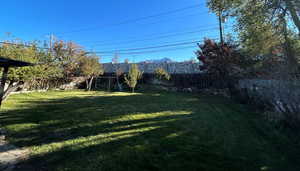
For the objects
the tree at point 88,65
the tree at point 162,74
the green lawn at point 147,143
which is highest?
the tree at point 88,65

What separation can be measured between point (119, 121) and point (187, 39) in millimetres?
13028

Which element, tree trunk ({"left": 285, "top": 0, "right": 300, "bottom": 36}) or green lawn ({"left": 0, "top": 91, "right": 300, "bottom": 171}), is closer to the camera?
green lawn ({"left": 0, "top": 91, "right": 300, "bottom": 171})

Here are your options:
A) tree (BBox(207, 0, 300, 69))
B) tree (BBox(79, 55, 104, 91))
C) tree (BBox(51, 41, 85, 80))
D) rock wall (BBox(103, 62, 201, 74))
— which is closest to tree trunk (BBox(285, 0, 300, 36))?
tree (BBox(207, 0, 300, 69))

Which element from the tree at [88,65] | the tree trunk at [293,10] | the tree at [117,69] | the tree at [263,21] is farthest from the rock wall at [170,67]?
the tree trunk at [293,10]

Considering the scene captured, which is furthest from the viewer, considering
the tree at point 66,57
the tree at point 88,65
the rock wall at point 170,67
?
the rock wall at point 170,67

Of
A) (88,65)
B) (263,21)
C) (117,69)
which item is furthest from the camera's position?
(117,69)

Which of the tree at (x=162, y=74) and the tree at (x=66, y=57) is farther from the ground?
the tree at (x=66, y=57)

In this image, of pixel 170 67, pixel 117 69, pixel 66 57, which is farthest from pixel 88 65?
pixel 170 67

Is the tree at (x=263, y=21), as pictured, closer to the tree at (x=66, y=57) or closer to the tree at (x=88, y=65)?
the tree at (x=88, y=65)

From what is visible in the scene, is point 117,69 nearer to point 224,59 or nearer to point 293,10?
point 224,59

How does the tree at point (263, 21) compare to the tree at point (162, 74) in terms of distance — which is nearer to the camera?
the tree at point (263, 21)

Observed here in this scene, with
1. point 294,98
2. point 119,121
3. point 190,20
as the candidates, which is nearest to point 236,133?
point 294,98

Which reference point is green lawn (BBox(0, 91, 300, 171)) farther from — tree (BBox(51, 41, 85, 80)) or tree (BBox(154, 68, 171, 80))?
tree (BBox(51, 41, 85, 80))

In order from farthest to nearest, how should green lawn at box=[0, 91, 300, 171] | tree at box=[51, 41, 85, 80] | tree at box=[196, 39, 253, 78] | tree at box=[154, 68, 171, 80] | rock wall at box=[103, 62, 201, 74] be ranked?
rock wall at box=[103, 62, 201, 74] → tree at box=[154, 68, 171, 80] → tree at box=[51, 41, 85, 80] → tree at box=[196, 39, 253, 78] → green lawn at box=[0, 91, 300, 171]
